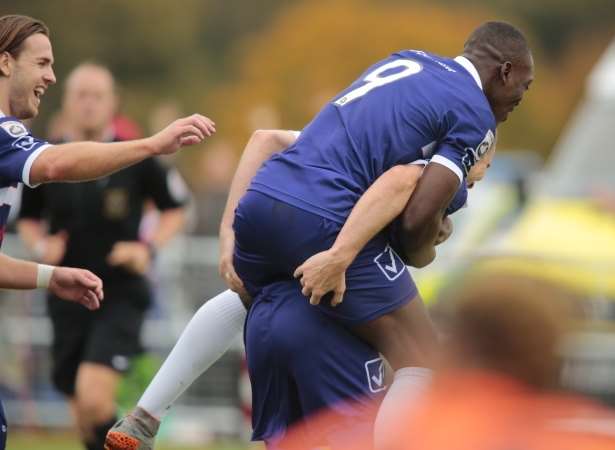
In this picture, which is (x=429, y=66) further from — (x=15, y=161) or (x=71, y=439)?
(x=71, y=439)

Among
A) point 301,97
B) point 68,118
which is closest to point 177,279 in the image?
point 68,118

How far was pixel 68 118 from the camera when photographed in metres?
9.48

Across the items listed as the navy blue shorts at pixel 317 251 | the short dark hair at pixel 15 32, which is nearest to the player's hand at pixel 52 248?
the short dark hair at pixel 15 32

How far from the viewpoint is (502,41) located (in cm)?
584

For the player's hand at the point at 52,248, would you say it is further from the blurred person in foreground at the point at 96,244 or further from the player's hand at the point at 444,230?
the player's hand at the point at 444,230

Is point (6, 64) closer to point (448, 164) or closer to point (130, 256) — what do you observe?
point (448, 164)

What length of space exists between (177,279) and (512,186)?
317cm

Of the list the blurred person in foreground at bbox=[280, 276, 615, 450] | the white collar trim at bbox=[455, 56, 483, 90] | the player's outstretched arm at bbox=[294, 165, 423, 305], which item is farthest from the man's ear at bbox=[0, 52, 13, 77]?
the blurred person in foreground at bbox=[280, 276, 615, 450]

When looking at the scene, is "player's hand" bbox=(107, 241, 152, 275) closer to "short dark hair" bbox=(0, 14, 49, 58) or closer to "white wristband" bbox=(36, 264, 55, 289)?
"white wristband" bbox=(36, 264, 55, 289)

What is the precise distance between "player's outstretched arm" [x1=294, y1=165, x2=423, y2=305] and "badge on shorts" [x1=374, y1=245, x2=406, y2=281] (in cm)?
21

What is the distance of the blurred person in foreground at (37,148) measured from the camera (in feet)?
18.3

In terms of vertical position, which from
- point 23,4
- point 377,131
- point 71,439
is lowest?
point 23,4

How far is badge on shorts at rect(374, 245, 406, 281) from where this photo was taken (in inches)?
230

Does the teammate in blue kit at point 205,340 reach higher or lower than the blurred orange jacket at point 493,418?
lower
